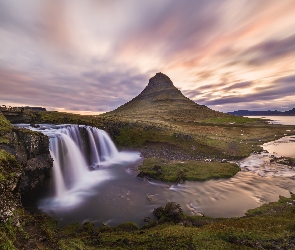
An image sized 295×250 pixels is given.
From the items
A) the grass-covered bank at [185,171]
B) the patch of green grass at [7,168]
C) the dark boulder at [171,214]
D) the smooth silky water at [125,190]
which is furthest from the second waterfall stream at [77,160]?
the dark boulder at [171,214]

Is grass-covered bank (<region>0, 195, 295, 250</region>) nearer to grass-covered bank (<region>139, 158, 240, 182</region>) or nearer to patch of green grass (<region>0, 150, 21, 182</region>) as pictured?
patch of green grass (<region>0, 150, 21, 182</region>)

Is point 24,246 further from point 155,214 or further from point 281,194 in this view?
point 281,194

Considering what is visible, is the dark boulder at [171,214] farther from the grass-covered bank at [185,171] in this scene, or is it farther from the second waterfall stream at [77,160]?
the grass-covered bank at [185,171]

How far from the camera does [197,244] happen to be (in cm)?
1229

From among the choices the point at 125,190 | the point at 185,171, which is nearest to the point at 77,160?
the point at 125,190

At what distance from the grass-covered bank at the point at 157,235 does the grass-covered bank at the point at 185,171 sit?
1271 cm

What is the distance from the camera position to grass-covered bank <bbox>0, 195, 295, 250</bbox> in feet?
34.9

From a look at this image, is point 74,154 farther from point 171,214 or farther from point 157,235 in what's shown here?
point 157,235

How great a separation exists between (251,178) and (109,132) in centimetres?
3360

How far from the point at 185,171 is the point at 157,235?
1903cm

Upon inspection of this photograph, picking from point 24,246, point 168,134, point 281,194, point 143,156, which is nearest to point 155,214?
point 24,246

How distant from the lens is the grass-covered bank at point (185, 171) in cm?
3025

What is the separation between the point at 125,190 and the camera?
2598 cm

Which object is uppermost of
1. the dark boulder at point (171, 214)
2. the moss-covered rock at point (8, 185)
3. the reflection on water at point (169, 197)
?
the moss-covered rock at point (8, 185)
